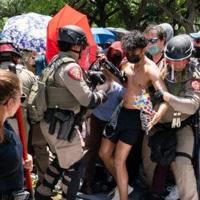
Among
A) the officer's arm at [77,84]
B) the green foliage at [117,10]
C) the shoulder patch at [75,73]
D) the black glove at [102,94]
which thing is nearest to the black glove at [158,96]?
the black glove at [102,94]

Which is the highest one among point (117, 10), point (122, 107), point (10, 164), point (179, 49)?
point (179, 49)

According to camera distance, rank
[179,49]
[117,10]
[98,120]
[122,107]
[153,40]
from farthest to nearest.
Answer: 1. [117,10]
2. [153,40]
3. [98,120]
4. [122,107]
5. [179,49]

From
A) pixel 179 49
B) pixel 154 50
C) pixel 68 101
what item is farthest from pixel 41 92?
pixel 154 50

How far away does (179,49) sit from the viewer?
Answer: 5004 mm

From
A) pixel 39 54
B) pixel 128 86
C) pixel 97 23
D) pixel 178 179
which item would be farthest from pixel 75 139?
pixel 97 23

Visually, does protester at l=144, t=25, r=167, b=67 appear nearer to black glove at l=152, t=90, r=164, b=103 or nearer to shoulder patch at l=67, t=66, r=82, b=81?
black glove at l=152, t=90, r=164, b=103

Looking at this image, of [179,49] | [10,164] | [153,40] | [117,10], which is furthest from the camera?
[117,10]

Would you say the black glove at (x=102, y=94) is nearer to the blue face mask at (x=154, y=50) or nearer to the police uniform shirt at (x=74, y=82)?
the police uniform shirt at (x=74, y=82)

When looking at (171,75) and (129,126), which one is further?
(129,126)

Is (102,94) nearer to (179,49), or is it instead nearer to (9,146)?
(179,49)

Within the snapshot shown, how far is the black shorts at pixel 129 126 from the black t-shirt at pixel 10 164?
2.40 meters

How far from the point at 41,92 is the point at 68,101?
29 centimetres

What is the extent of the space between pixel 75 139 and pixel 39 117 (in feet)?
1.44

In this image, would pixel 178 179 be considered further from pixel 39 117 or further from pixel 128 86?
pixel 39 117
